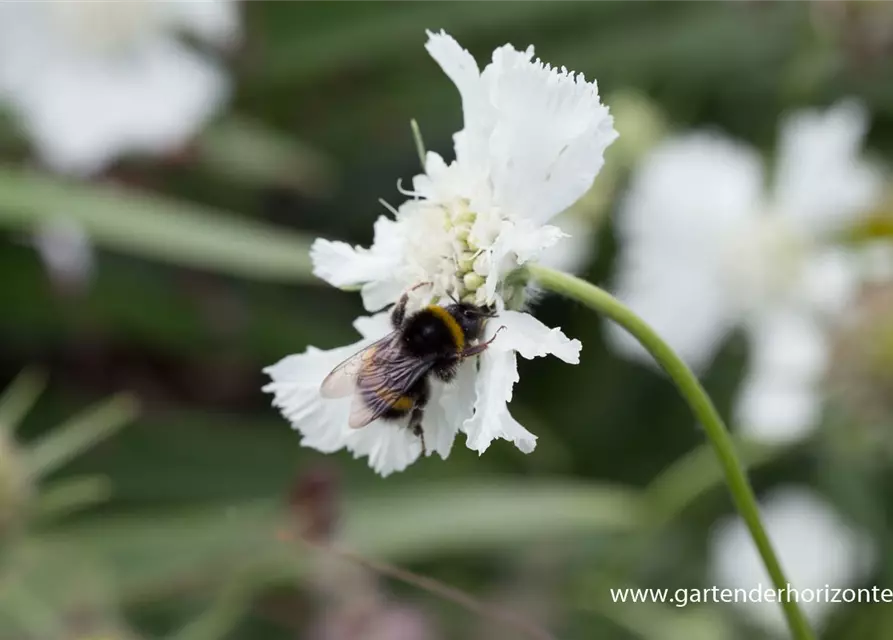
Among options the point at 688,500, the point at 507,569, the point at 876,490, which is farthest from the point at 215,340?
the point at 876,490

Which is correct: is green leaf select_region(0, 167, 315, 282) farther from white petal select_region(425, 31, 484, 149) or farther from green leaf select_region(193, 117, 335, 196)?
white petal select_region(425, 31, 484, 149)

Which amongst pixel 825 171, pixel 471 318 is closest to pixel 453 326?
pixel 471 318

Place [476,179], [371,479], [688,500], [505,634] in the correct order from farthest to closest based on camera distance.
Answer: [371,479] → [505,634] → [688,500] → [476,179]

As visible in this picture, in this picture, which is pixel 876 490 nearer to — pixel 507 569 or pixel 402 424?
pixel 507 569

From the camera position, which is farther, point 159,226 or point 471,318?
point 159,226

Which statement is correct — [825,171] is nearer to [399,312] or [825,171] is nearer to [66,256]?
[399,312]

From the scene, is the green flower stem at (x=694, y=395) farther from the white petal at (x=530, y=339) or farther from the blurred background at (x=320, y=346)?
the blurred background at (x=320, y=346)

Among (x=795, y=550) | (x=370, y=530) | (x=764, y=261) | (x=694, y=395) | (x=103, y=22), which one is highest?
(x=103, y=22)

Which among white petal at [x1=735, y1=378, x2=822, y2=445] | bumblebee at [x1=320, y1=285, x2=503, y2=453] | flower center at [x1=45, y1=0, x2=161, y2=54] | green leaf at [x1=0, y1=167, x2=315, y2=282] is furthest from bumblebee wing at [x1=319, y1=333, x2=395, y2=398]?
flower center at [x1=45, y1=0, x2=161, y2=54]
